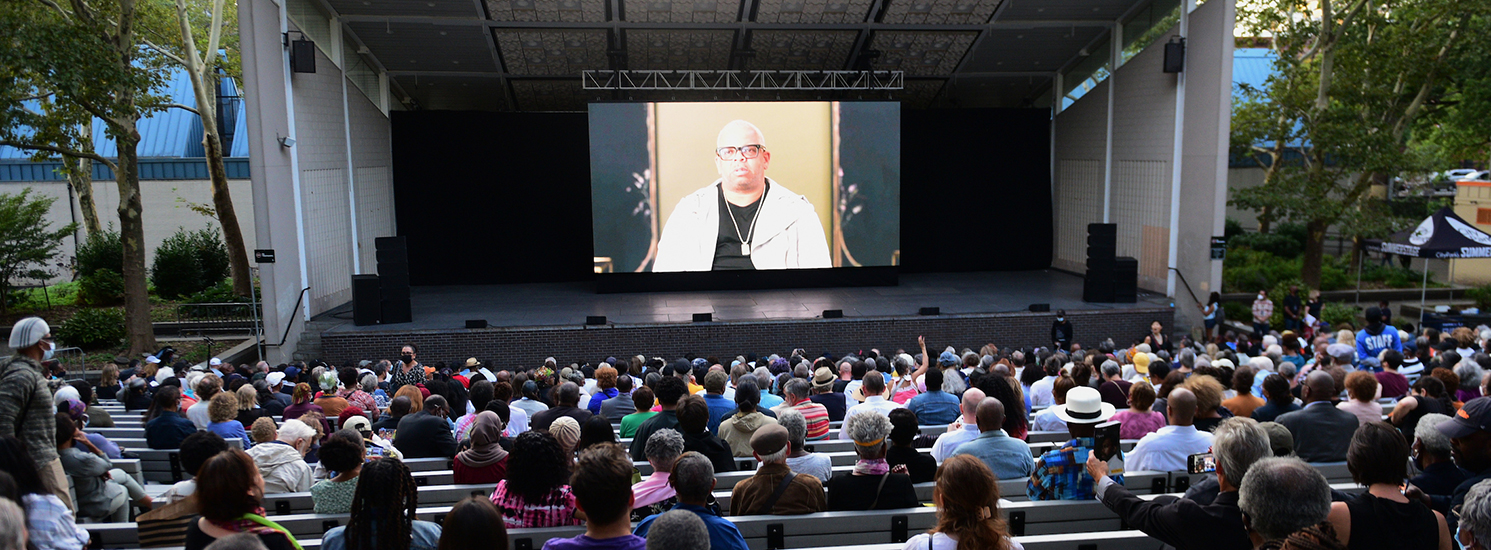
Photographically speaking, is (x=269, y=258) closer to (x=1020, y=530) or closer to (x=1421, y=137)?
(x=1020, y=530)

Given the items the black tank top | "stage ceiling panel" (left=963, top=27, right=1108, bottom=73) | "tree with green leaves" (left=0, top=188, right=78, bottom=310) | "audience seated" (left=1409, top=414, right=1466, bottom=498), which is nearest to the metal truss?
"stage ceiling panel" (left=963, top=27, right=1108, bottom=73)

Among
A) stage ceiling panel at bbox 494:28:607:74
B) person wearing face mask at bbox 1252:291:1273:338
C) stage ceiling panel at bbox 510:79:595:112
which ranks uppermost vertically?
stage ceiling panel at bbox 494:28:607:74

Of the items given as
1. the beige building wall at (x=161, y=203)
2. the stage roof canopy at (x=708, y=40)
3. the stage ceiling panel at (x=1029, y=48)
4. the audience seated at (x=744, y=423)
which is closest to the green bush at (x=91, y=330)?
the stage roof canopy at (x=708, y=40)

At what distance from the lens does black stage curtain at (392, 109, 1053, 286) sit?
19.6m

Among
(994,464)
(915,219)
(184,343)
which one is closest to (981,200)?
(915,219)

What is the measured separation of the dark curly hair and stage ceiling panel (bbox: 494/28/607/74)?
46.3 ft

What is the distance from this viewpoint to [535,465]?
373cm

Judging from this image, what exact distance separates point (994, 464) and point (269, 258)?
12.1 metres

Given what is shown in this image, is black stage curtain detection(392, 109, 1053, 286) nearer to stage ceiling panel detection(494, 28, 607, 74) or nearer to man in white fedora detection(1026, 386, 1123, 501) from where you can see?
stage ceiling panel detection(494, 28, 607, 74)

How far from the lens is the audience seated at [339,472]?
153 inches

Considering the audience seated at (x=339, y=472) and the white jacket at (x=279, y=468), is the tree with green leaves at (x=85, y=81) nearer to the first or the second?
the white jacket at (x=279, y=468)

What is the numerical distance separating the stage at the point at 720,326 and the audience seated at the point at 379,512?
1056 cm

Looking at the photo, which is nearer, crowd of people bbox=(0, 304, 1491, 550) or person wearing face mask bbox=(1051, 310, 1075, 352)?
crowd of people bbox=(0, 304, 1491, 550)

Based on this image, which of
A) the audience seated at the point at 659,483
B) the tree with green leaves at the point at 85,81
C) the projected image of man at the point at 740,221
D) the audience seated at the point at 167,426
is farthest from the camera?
the projected image of man at the point at 740,221
